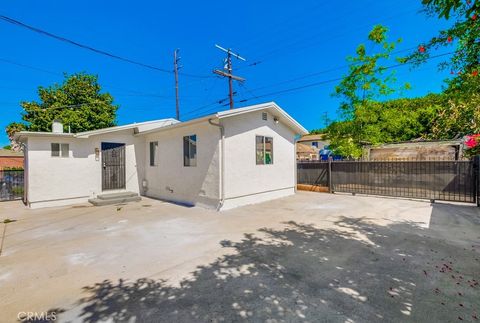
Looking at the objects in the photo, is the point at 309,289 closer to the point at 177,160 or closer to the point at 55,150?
the point at 177,160

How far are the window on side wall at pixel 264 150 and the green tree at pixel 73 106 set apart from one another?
15906mm

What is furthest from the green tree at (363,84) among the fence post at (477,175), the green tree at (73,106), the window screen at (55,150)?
the green tree at (73,106)

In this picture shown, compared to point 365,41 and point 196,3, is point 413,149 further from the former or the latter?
point 196,3

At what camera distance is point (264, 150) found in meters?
9.20

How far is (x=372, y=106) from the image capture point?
1174 cm

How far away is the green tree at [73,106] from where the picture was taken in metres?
17.2

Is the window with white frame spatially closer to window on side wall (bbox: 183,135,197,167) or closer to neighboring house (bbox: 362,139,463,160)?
window on side wall (bbox: 183,135,197,167)

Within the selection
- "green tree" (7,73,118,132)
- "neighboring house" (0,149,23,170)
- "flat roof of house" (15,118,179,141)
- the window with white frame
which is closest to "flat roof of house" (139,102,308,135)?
"flat roof of house" (15,118,179,141)

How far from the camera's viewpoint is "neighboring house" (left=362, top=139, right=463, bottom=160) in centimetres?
1210

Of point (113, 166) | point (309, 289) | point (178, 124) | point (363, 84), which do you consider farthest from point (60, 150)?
point (363, 84)

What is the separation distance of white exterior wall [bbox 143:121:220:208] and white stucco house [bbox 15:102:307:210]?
0.03 m

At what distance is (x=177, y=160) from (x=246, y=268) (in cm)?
638

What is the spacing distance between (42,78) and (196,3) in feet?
47.4

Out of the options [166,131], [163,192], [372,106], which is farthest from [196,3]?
[372,106]
